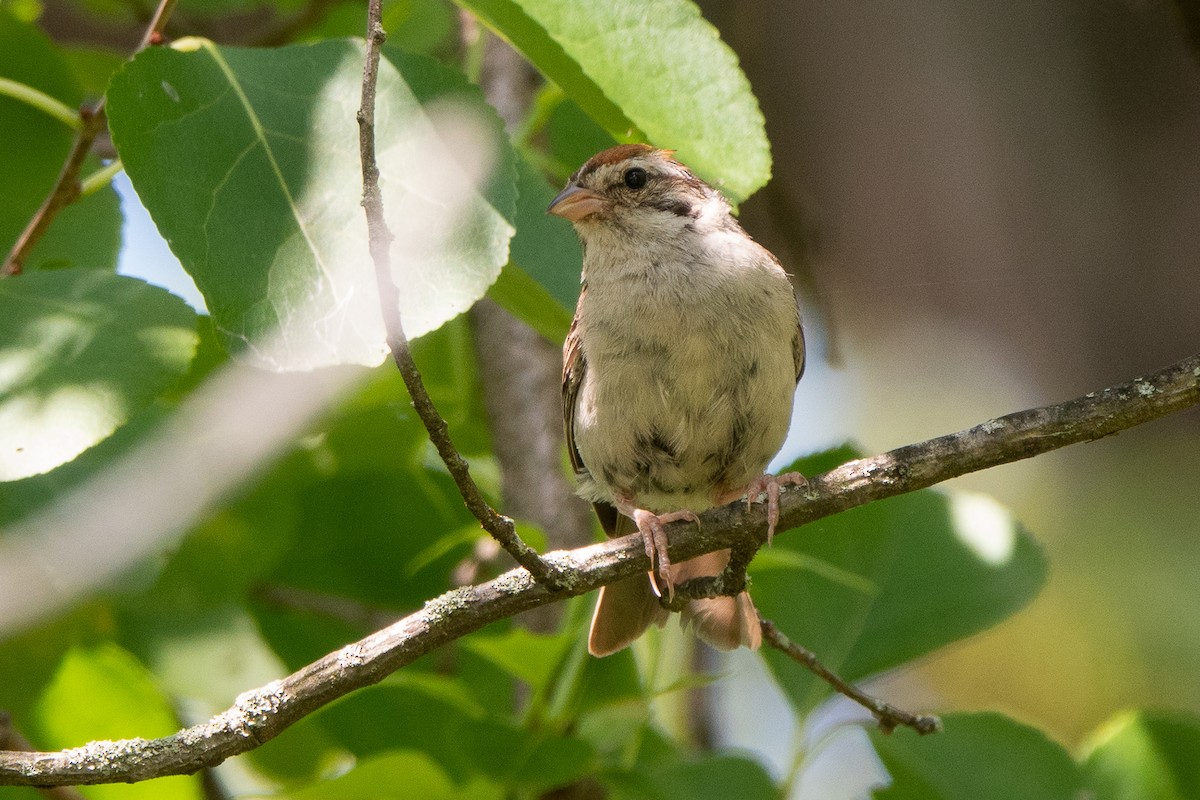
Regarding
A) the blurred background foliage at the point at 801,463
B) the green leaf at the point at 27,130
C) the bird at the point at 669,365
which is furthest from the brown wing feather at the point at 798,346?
the green leaf at the point at 27,130

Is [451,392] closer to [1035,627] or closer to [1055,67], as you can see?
[1055,67]

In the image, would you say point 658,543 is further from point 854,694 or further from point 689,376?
point 689,376

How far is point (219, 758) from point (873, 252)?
19.0 feet

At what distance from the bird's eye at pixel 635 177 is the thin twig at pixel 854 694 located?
5.65 feet

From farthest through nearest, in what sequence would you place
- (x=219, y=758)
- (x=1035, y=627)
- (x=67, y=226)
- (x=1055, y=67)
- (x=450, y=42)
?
(x=1035, y=627), (x=1055, y=67), (x=450, y=42), (x=67, y=226), (x=219, y=758)

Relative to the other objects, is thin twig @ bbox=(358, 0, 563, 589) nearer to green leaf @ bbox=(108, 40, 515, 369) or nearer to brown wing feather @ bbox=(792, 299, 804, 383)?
green leaf @ bbox=(108, 40, 515, 369)

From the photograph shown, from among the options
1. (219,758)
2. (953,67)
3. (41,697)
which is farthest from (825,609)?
(953,67)

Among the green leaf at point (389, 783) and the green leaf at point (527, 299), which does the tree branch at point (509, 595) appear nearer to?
the green leaf at point (389, 783)

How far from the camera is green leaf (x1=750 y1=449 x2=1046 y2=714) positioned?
3688 millimetres

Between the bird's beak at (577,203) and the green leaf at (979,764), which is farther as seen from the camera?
the bird's beak at (577,203)

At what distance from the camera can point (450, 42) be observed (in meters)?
5.59

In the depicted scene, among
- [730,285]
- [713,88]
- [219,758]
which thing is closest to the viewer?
[219,758]

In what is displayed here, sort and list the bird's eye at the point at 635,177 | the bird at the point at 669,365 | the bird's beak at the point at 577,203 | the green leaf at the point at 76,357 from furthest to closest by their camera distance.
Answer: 1. the bird's eye at the point at 635,177
2. the bird's beak at the point at 577,203
3. the bird at the point at 669,365
4. the green leaf at the point at 76,357

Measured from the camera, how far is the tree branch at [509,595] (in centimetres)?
244
